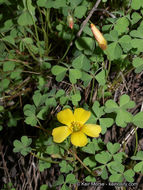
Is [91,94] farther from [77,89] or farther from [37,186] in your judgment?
[37,186]

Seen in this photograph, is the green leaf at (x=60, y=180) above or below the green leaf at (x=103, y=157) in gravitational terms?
below

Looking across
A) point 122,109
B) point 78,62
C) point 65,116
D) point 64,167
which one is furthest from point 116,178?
point 78,62

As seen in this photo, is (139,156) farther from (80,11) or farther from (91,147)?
(80,11)

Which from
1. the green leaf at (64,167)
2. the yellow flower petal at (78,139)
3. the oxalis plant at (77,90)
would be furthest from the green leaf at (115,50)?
the green leaf at (64,167)

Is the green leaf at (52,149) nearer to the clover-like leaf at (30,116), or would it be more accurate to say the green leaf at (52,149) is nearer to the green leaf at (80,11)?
the clover-like leaf at (30,116)

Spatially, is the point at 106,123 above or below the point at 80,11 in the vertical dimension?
below

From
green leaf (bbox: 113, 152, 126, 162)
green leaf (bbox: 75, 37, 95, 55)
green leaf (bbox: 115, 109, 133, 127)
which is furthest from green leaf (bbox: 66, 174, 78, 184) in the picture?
green leaf (bbox: 75, 37, 95, 55)

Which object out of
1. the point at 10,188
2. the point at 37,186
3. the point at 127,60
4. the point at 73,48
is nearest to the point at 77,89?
the point at 73,48
